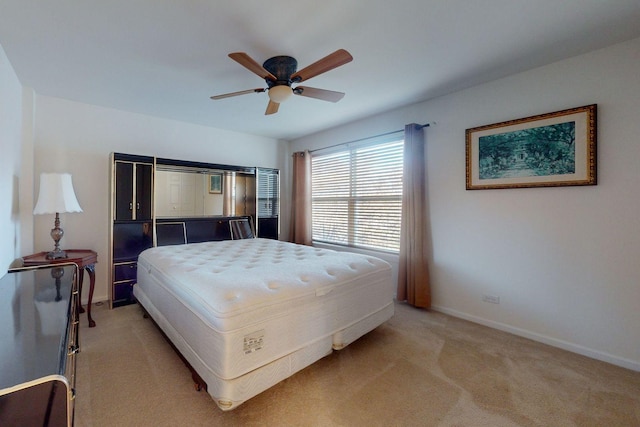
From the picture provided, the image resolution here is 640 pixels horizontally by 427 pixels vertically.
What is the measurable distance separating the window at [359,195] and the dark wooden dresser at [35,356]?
328 centimetres

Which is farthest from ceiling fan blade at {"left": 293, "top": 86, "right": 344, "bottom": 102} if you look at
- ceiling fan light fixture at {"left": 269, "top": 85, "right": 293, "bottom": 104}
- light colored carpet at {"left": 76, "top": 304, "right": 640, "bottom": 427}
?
light colored carpet at {"left": 76, "top": 304, "right": 640, "bottom": 427}

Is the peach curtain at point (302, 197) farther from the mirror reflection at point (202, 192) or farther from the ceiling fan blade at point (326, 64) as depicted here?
the ceiling fan blade at point (326, 64)

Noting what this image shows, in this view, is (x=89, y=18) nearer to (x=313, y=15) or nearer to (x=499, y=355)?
(x=313, y=15)

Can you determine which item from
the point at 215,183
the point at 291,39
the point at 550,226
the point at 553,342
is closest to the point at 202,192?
the point at 215,183

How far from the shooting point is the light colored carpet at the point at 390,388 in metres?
1.60

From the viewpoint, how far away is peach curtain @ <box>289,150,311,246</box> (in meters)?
4.86

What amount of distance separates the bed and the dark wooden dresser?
23.9 inches

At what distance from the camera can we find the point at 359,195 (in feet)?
13.6

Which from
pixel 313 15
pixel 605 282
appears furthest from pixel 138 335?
pixel 605 282

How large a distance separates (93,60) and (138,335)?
8.23ft

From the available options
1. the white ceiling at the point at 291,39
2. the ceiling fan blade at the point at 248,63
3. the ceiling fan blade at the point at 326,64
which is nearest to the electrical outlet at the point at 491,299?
the white ceiling at the point at 291,39

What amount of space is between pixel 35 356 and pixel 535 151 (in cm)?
357

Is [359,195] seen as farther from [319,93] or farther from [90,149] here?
[90,149]

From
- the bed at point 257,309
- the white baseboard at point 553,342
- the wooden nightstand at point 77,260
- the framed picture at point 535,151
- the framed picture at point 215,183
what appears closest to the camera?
the bed at point 257,309
